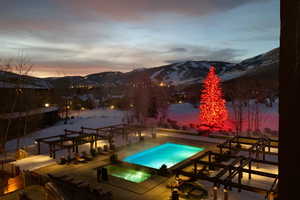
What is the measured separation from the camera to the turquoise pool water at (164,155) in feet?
55.4

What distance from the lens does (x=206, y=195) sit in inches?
362

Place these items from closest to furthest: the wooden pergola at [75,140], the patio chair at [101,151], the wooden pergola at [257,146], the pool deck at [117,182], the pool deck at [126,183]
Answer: the pool deck at [126,183]
the pool deck at [117,182]
the wooden pergola at [257,146]
the wooden pergola at [75,140]
the patio chair at [101,151]

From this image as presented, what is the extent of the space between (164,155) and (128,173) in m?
5.58

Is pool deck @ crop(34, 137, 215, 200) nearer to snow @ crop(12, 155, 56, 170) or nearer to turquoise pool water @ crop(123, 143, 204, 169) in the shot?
snow @ crop(12, 155, 56, 170)

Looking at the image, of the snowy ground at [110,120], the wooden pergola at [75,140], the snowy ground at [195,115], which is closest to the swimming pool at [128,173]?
the wooden pergola at [75,140]

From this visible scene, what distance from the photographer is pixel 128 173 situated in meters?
13.4

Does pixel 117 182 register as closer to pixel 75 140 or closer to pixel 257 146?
pixel 75 140

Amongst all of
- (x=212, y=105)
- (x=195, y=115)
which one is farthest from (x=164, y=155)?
(x=195, y=115)

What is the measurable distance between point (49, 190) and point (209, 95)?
73.5 ft

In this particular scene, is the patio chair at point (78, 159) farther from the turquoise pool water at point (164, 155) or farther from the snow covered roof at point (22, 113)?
the snow covered roof at point (22, 113)

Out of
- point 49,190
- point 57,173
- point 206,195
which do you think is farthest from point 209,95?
point 49,190

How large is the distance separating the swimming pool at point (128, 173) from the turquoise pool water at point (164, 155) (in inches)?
93.4

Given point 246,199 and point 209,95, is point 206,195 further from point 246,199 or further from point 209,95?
point 209,95

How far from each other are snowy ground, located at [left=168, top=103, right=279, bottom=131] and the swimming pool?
2268 cm
